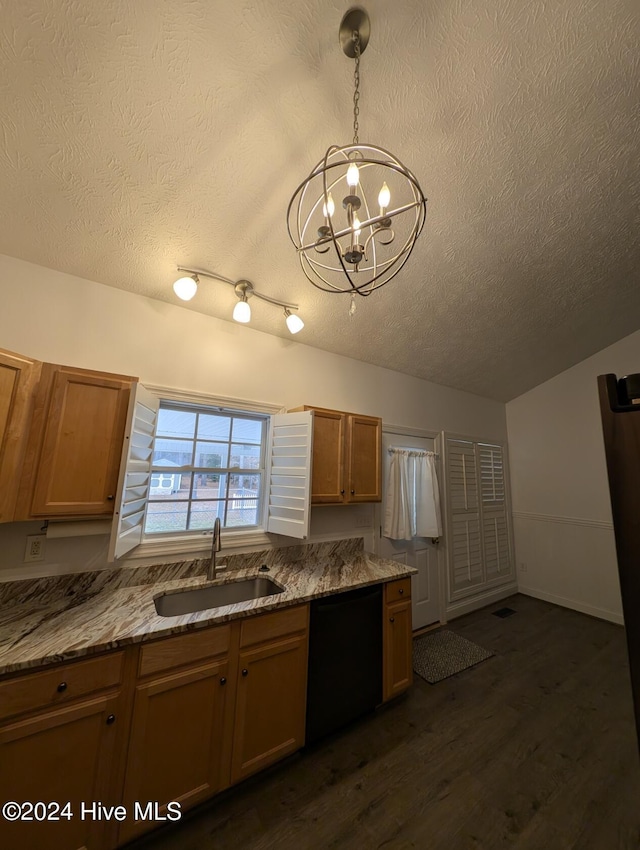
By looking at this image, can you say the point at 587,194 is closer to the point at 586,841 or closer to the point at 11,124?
the point at 11,124

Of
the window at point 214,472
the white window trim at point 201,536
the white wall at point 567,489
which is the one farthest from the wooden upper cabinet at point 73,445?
the white wall at point 567,489

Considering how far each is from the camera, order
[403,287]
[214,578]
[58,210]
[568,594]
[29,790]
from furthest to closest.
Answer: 1. [568,594]
2. [403,287]
3. [214,578]
4. [58,210]
5. [29,790]

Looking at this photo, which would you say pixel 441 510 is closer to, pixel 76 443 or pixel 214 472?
pixel 214 472

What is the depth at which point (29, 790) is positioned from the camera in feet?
3.87

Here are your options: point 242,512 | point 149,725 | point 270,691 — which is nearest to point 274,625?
point 270,691

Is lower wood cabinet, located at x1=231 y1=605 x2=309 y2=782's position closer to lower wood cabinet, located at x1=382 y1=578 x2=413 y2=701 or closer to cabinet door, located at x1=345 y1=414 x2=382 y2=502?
lower wood cabinet, located at x1=382 y1=578 x2=413 y2=701

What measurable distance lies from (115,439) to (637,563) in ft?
6.73

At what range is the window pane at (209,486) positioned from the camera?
233 centimetres

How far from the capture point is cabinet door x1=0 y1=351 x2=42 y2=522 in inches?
A: 56.3

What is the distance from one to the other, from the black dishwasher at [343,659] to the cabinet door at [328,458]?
0.69 meters

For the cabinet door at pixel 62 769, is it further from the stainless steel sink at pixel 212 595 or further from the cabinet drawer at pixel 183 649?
the stainless steel sink at pixel 212 595

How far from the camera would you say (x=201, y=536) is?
225 centimetres

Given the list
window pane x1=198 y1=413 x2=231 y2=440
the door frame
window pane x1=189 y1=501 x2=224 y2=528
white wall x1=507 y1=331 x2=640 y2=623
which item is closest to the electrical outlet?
window pane x1=189 y1=501 x2=224 y2=528

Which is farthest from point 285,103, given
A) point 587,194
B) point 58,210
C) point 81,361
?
point 587,194
